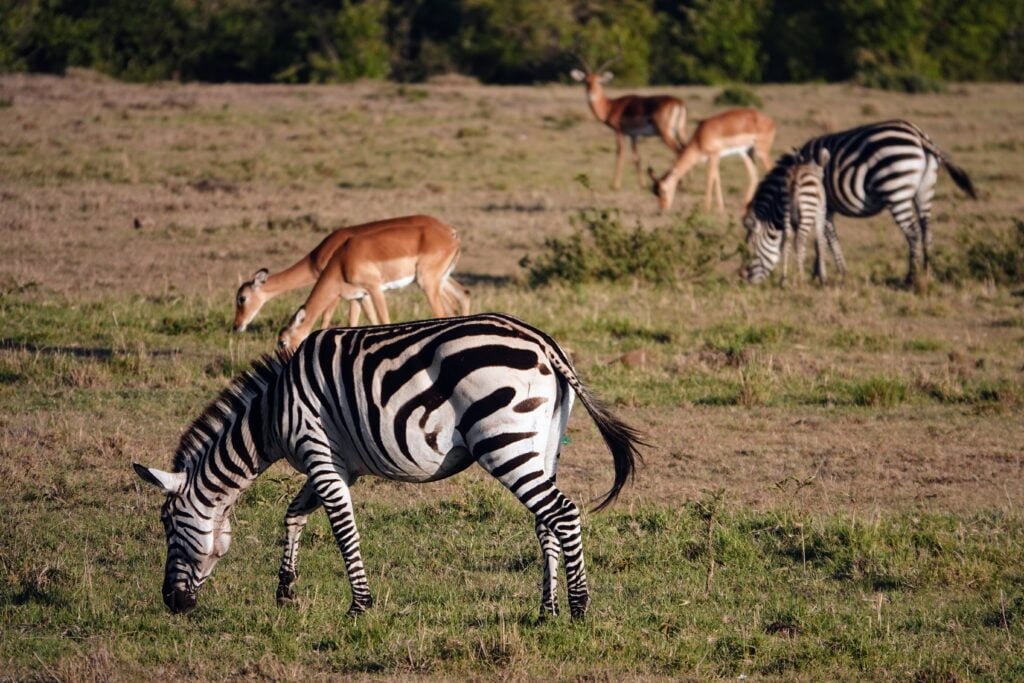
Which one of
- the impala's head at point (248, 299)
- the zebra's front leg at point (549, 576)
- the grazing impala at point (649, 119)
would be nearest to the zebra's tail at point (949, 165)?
the grazing impala at point (649, 119)

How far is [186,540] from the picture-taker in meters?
5.88

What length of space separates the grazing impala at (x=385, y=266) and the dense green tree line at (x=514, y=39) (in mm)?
27276

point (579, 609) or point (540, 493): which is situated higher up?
point (540, 493)

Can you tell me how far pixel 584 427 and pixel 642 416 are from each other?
42cm

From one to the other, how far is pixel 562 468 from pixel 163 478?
3.19m

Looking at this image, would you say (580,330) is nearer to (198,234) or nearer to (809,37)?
(198,234)

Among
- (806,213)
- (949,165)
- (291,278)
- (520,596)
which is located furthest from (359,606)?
(949,165)

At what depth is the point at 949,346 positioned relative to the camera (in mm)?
11750

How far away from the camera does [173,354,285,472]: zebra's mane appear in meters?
6.04

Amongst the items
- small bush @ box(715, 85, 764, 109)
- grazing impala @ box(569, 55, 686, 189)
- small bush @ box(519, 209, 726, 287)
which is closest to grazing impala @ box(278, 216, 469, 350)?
small bush @ box(519, 209, 726, 287)

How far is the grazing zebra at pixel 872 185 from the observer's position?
14938mm

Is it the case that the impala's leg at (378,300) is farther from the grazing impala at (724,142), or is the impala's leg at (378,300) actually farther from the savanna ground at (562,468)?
the grazing impala at (724,142)

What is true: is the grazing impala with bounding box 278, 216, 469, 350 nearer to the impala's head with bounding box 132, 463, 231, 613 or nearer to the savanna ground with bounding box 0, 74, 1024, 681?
the savanna ground with bounding box 0, 74, 1024, 681

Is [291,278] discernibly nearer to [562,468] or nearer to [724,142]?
[562,468]
